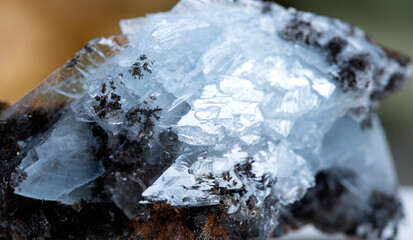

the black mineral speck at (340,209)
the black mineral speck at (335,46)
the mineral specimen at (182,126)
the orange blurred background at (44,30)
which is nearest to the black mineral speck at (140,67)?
the mineral specimen at (182,126)

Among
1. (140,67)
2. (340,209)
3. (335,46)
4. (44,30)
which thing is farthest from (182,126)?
(44,30)

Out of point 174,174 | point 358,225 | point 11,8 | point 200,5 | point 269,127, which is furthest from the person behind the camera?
point 11,8

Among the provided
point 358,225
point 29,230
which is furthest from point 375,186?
point 29,230

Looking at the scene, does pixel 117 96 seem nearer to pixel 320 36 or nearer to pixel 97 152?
pixel 97 152

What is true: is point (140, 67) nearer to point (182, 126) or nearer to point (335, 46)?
point (182, 126)

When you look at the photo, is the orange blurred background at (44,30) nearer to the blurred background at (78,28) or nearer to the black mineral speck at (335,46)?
the blurred background at (78,28)

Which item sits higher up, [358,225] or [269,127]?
[269,127]

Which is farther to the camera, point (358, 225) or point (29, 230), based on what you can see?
point (358, 225)

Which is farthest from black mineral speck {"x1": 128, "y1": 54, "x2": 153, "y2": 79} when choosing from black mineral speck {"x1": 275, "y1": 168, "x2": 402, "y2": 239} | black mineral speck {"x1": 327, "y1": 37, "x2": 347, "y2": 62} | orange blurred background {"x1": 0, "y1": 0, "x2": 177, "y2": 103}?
orange blurred background {"x1": 0, "y1": 0, "x2": 177, "y2": 103}
